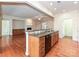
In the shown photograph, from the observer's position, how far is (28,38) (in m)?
4.28

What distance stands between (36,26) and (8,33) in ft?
18.6

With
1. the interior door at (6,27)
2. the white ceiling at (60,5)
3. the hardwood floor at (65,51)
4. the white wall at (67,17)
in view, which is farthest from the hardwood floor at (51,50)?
the interior door at (6,27)

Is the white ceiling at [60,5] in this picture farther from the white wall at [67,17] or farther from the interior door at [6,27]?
the interior door at [6,27]

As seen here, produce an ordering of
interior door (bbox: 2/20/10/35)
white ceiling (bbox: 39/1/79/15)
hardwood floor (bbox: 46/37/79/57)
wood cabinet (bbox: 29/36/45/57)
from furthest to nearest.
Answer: interior door (bbox: 2/20/10/35), white ceiling (bbox: 39/1/79/15), hardwood floor (bbox: 46/37/79/57), wood cabinet (bbox: 29/36/45/57)

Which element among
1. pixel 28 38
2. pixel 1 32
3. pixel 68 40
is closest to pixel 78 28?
pixel 68 40

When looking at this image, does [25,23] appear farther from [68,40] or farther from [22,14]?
[68,40]

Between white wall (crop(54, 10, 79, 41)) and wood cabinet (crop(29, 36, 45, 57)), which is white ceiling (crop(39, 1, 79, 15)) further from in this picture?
wood cabinet (crop(29, 36, 45, 57))

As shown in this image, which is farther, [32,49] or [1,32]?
[1,32]

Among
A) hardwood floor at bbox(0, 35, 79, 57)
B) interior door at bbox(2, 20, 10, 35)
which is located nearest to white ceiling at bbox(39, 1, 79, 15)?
hardwood floor at bbox(0, 35, 79, 57)

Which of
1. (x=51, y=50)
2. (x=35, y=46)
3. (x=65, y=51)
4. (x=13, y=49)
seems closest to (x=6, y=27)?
(x=13, y=49)

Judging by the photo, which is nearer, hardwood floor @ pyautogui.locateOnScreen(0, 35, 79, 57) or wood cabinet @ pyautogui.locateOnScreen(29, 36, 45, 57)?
wood cabinet @ pyautogui.locateOnScreen(29, 36, 45, 57)

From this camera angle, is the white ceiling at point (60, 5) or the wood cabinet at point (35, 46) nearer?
the wood cabinet at point (35, 46)

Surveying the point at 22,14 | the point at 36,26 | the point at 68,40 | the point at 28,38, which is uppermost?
the point at 22,14

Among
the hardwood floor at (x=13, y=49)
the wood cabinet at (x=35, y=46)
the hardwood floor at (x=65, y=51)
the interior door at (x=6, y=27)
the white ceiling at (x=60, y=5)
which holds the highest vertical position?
the white ceiling at (x=60, y=5)
